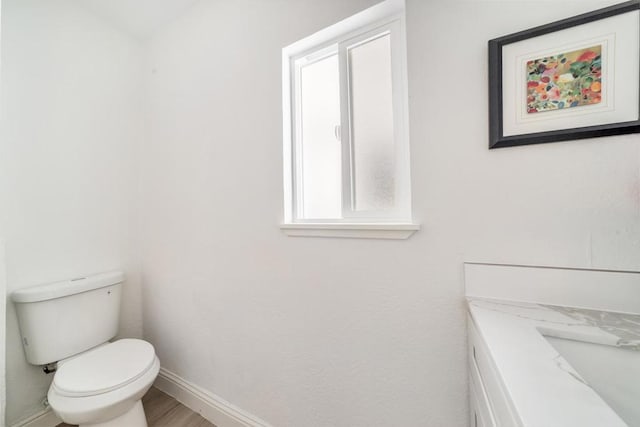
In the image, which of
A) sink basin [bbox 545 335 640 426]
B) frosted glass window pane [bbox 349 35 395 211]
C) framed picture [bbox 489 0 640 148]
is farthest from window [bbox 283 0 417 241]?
sink basin [bbox 545 335 640 426]

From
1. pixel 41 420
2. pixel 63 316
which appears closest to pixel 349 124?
pixel 63 316

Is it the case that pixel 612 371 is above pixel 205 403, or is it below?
above

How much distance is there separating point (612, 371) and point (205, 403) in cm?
174

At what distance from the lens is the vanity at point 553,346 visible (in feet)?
1.21

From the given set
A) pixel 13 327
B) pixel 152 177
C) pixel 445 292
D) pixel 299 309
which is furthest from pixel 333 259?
pixel 13 327

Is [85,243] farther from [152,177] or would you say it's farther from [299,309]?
[299,309]

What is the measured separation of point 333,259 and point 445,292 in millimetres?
426

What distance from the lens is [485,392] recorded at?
55cm

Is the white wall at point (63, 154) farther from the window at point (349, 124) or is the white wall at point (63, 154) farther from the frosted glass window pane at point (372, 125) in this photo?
the frosted glass window pane at point (372, 125)

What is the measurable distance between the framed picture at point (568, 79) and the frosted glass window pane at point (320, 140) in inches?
25.2

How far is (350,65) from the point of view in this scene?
114 cm

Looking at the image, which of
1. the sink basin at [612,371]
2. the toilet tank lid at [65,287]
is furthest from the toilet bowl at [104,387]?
the sink basin at [612,371]

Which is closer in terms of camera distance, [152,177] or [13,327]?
[13,327]

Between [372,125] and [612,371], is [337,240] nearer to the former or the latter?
[372,125]
